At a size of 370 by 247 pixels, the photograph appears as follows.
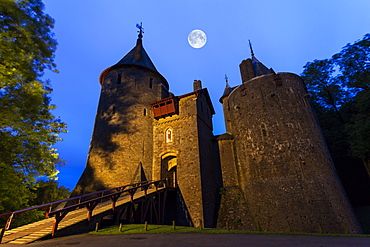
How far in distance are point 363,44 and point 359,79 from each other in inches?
138

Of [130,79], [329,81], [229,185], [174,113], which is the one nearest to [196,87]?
[174,113]

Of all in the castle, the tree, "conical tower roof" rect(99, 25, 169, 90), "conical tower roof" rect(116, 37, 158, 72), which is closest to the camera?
the tree

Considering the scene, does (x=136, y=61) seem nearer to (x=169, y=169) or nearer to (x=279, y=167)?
(x=169, y=169)

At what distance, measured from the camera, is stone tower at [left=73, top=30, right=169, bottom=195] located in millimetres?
16297

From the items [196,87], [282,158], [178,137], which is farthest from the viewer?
[196,87]

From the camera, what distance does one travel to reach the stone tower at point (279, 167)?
42.1 ft

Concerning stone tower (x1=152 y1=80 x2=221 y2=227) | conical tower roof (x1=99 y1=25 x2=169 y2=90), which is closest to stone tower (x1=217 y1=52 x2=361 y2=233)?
stone tower (x1=152 y1=80 x2=221 y2=227)

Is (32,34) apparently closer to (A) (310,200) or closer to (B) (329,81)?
(A) (310,200)

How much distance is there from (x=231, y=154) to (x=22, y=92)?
650 inches

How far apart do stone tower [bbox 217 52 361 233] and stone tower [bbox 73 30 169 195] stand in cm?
832

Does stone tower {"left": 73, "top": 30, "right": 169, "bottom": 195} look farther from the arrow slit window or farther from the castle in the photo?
the arrow slit window

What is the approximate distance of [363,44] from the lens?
18.4 metres

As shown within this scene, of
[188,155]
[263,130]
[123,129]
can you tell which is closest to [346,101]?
[263,130]

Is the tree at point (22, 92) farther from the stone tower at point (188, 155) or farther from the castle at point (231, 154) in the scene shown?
the stone tower at point (188, 155)
